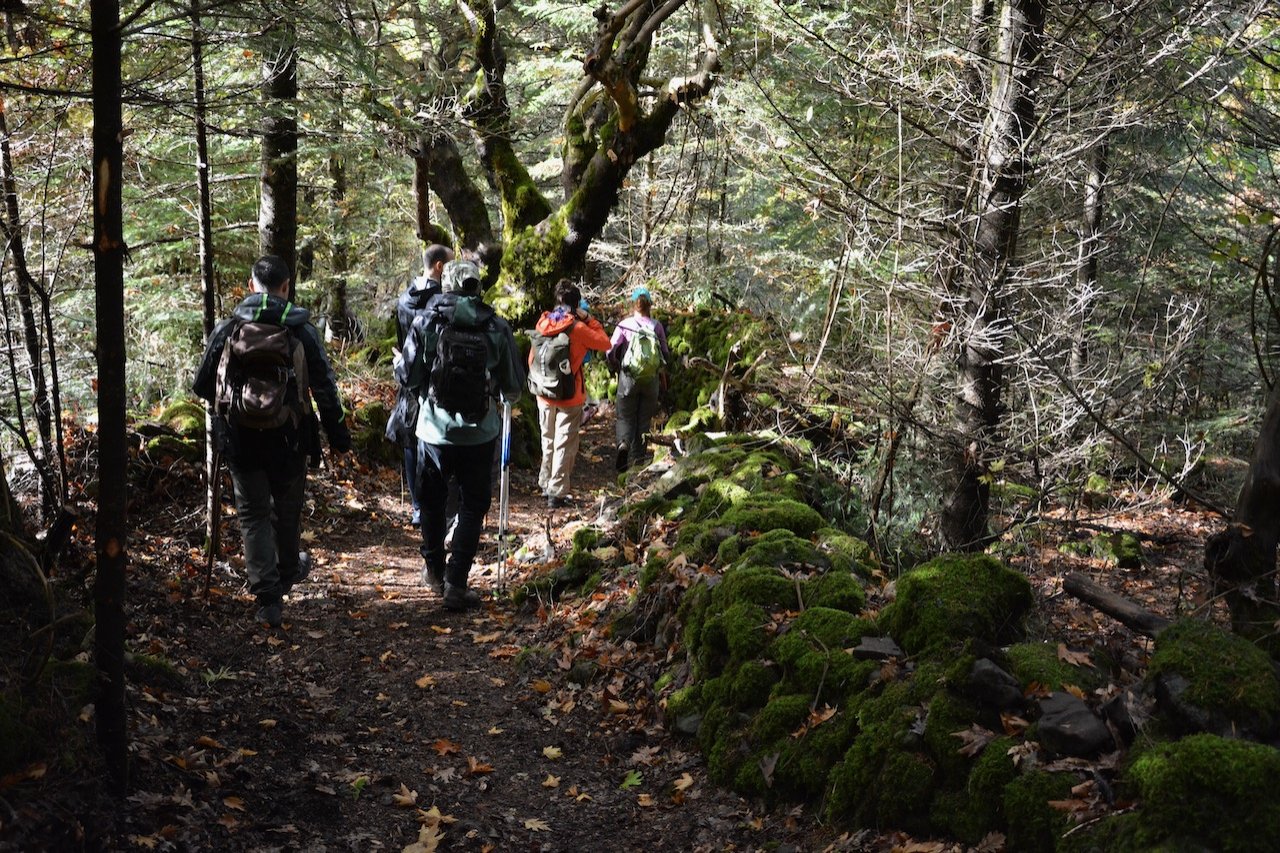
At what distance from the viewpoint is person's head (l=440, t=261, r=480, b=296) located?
721 centimetres

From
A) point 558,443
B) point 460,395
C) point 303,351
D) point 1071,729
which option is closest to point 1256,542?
point 1071,729

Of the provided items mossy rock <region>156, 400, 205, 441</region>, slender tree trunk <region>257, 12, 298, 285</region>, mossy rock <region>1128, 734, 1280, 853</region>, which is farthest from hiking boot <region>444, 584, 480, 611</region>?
mossy rock <region>1128, 734, 1280, 853</region>

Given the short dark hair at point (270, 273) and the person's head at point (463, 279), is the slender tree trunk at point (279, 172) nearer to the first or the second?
the short dark hair at point (270, 273)

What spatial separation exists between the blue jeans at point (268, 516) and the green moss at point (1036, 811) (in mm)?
4974

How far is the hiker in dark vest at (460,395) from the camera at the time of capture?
23.2 feet

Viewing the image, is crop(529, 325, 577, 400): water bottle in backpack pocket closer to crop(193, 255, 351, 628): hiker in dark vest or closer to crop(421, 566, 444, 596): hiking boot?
crop(421, 566, 444, 596): hiking boot

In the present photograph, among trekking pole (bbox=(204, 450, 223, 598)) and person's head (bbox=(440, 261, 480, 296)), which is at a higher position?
person's head (bbox=(440, 261, 480, 296))

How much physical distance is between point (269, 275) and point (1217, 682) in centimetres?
562

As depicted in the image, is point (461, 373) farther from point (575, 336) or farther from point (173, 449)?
point (575, 336)

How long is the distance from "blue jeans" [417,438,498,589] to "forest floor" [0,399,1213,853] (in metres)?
0.49

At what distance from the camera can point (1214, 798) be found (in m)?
2.87

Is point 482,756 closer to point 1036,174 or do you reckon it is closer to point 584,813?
point 584,813

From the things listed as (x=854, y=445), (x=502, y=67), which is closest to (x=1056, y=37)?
(x=854, y=445)

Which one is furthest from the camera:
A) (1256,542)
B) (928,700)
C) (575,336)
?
(575,336)
